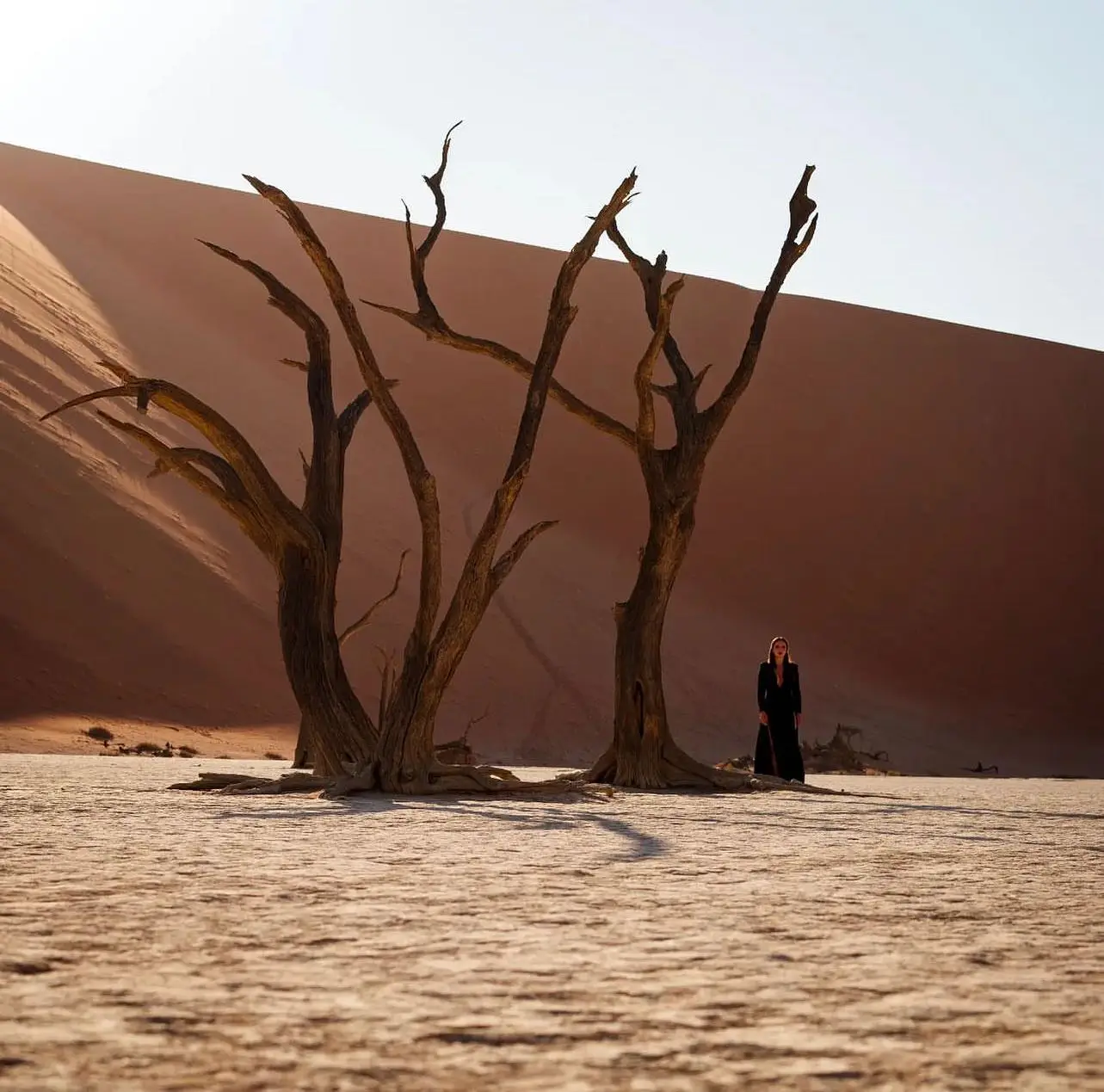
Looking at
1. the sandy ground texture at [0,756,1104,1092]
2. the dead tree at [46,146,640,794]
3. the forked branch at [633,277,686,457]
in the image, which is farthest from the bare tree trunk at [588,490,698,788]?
the sandy ground texture at [0,756,1104,1092]

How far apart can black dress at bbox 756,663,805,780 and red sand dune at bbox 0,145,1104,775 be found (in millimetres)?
10353

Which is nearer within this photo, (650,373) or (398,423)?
(398,423)

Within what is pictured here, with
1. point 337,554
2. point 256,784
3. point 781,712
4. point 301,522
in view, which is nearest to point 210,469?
point 301,522

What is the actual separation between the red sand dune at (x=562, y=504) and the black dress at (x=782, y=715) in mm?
10353

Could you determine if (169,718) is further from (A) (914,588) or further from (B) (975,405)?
(B) (975,405)

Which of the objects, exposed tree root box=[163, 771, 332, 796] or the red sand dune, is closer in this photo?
exposed tree root box=[163, 771, 332, 796]

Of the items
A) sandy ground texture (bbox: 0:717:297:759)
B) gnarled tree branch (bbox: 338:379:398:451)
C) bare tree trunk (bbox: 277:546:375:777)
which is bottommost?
sandy ground texture (bbox: 0:717:297:759)

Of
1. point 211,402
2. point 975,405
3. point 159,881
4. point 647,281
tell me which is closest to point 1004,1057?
point 159,881

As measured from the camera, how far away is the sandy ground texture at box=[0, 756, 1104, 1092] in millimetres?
2428

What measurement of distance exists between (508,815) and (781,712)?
5459 millimetres

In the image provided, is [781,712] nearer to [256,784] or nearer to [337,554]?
[337,554]

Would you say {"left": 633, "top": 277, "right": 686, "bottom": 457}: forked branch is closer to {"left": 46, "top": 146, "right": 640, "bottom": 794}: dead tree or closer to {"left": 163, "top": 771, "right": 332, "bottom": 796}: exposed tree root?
{"left": 46, "top": 146, "right": 640, "bottom": 794}: dead tree

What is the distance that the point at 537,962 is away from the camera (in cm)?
332

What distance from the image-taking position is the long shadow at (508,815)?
22.2ft
